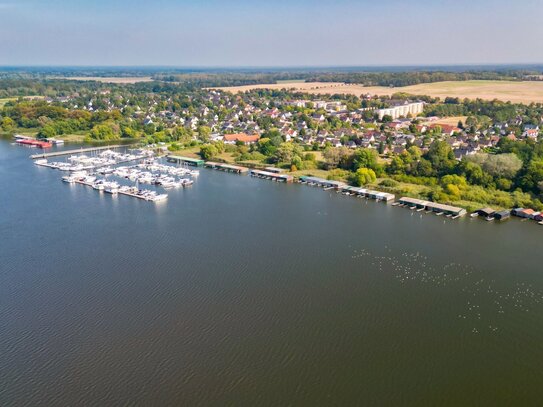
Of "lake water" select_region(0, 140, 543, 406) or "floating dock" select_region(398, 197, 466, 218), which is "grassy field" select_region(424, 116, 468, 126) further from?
"lake water" select_region(0, 140, 543, 406)

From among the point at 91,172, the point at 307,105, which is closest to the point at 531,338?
the point at 91,172

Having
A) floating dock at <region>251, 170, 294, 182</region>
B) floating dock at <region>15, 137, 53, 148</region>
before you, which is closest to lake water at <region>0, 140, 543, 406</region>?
floating dock at <region>251, 170, 294, 182</region>

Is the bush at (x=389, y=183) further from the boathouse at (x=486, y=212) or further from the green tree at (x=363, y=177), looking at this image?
the boathouse at (x=486, y=212)

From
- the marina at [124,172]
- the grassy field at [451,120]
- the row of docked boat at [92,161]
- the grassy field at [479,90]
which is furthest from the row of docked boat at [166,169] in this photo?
the grassy field at [479,90]

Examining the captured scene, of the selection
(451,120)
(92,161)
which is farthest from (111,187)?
(451,120)

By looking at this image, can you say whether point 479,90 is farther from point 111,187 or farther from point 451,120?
point 111,187

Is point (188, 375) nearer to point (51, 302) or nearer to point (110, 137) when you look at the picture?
point (51, 302)

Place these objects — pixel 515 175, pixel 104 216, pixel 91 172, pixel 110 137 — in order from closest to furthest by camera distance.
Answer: pixel 104 216 → pixel 515 175 → pixel 91 172 → pixel 110 137
